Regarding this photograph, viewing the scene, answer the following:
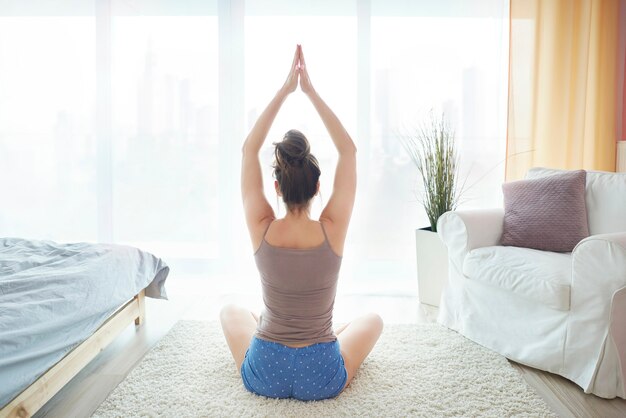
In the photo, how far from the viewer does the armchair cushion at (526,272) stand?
2.04 metres

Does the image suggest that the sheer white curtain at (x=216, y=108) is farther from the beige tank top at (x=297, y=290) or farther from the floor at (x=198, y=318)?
the beige tank top at (x=297, y=290)

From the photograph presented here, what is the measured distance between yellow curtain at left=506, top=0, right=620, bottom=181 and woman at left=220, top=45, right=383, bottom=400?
2.26 metres

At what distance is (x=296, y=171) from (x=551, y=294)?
1225 mm

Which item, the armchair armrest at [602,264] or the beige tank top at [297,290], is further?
the armchair armrest at [602,264]

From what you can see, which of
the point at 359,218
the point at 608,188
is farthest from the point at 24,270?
the point at 608,188

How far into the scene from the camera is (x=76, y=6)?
11.9 ft

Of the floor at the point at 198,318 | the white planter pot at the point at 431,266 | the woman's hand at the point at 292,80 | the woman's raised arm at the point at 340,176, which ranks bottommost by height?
the floor at the point at 198,318

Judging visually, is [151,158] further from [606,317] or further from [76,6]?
[606,317]

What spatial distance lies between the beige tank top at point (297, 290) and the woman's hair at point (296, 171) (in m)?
0.17

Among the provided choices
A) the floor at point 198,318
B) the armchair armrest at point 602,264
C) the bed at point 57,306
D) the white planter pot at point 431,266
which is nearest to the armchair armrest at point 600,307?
the armchair armrest at point 602,264

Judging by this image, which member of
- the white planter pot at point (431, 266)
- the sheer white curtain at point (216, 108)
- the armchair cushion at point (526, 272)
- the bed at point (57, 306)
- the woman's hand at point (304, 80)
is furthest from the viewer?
the sheer white curtain at point (216, 108)

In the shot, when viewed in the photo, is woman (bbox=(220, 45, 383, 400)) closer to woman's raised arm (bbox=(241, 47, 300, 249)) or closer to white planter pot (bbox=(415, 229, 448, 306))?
woman's raised arm (bbox=(241, 47, 300, 249))

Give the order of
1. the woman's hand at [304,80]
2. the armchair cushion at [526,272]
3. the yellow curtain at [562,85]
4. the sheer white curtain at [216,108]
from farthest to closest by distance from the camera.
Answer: the sheer white curtain at [216,108], the yellow curtain at [562,85], the armchair cushion at [526,272], the woman's hand at [304,80]

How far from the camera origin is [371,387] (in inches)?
76.2
